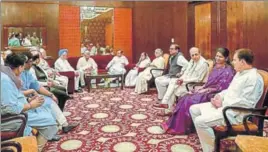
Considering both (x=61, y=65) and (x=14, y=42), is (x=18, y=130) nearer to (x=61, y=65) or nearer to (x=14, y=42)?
(x=61, y=65)

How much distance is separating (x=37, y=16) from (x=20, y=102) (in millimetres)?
6980

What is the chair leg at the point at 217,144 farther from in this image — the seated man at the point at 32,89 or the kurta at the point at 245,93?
the seated man at the point at 32,89

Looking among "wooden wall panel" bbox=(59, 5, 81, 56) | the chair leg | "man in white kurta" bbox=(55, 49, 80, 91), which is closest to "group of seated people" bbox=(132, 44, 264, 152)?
the chair leg

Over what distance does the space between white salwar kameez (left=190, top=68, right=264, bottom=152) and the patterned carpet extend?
0.22 metres

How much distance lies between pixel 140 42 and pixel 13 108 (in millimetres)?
7369

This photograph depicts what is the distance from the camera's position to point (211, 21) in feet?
22.5

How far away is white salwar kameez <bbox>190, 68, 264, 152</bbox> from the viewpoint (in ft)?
9.09

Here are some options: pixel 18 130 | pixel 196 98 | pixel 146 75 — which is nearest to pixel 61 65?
pixel 146 75

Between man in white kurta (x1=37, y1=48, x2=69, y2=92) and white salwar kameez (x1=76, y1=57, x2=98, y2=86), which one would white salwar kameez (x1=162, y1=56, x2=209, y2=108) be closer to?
man in white kurta (x1=37, y1=48, x2=69, y2=92)

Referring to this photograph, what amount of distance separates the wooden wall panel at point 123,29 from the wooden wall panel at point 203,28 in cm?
279

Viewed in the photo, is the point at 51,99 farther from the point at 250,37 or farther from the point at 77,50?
the point at 77,50

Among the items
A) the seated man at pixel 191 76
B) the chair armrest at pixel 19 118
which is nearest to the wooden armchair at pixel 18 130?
the chair armrest at pixel 19 118

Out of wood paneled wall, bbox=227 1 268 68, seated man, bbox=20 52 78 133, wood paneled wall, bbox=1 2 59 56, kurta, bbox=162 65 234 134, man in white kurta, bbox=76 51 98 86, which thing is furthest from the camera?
wood paneled wall, bbox=1 2 59 56

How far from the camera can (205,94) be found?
3.76 metres
